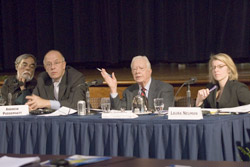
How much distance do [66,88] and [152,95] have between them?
869 millimetres

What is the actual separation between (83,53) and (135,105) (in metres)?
4.63

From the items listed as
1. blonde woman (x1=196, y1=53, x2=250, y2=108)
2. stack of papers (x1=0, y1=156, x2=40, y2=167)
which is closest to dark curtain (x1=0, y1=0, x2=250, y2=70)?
blonde woman (x1=196, y1=53, x2=250, y2=108)

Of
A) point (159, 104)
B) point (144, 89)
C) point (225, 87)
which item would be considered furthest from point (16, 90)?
point (225, 87)

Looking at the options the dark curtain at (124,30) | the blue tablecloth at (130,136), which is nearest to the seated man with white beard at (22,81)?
the blue tablecloth at (130,136)

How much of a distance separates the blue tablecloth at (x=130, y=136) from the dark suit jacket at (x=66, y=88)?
0.74m

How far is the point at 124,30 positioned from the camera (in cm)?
799

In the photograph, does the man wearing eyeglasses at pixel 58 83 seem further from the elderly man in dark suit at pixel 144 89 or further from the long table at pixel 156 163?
the long table at pixel 156 163

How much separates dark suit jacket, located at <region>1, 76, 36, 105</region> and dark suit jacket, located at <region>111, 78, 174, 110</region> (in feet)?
3.56

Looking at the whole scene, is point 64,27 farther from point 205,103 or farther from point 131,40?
point 205,103

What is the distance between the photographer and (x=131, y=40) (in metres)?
7.97

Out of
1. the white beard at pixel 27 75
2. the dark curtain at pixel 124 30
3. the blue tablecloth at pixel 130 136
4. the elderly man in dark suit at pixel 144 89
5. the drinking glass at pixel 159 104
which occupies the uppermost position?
the dark curtain at pixel 124 30

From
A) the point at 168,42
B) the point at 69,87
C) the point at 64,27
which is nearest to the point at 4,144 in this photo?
the point at 69,87

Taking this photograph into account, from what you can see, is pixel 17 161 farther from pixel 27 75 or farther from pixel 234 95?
pixel 27 75

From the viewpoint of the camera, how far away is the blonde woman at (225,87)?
402cm
